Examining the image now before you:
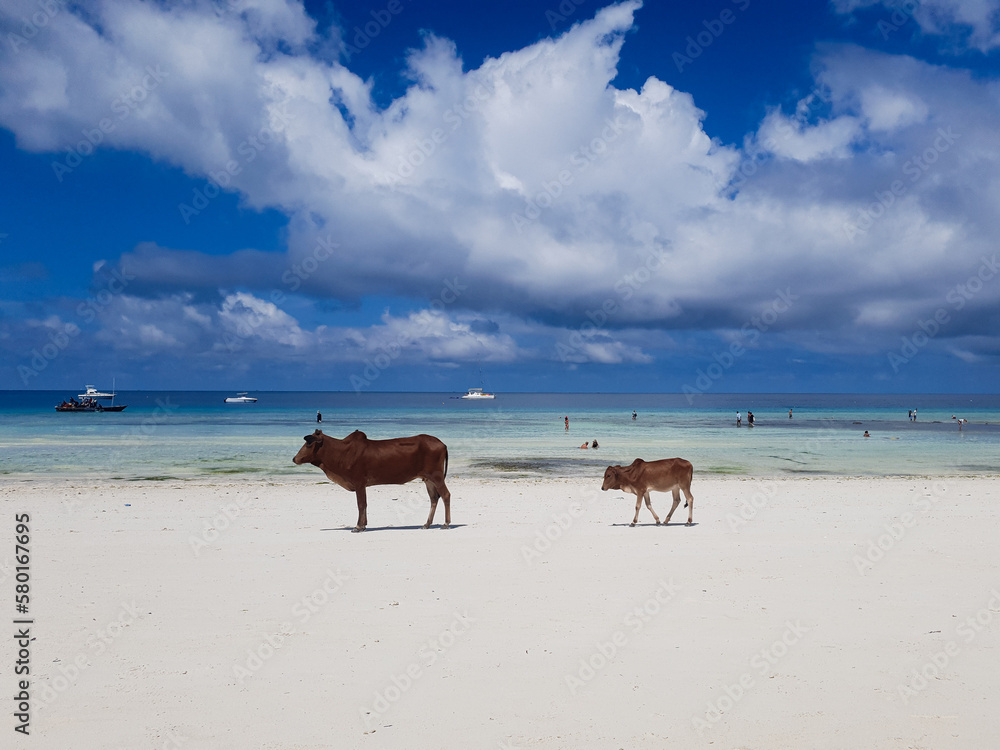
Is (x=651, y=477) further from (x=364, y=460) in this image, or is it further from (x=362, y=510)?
(x=362, y=510)

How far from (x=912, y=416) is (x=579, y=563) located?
99.7 m

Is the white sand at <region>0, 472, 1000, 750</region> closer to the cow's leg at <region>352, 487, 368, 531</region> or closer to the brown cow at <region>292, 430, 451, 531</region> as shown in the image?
the cow's leg at <region>352, 487, 368, 531</region>

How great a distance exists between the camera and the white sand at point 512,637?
5.71m

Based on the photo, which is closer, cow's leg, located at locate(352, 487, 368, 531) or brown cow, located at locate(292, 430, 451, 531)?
brown cow, located at locate(292, 430, 451, 531)

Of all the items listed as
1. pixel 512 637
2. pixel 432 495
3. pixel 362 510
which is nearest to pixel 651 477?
pixel 432 495

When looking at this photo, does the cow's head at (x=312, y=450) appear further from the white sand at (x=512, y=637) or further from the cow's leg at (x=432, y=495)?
the cow's leg at (x=432, y=495)

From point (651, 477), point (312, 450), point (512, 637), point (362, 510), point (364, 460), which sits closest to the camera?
point (512, 637)

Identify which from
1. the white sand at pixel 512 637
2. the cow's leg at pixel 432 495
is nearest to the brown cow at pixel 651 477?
the white sand at pixel 512 637

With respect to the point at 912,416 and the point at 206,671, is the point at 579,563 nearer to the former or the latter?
the point at 206,671

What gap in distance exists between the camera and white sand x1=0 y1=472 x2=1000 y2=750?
225 inches

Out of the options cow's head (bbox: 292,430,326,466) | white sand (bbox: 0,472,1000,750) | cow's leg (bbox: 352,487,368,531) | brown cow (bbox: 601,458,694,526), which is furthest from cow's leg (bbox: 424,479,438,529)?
brown cow (bbox: 601,458,694,526)

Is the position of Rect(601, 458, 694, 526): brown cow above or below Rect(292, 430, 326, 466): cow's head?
below

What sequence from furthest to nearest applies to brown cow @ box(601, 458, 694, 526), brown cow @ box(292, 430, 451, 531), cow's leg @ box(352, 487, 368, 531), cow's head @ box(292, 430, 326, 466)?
brown cow @ box(601, 458, 694, 526) < cow's leg @ box(352, 487, 368, 531) < brown cow @ box(292, 430, 451, 531) < cow's head @ box(292, 430, 326, 466)

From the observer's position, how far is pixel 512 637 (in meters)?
7.66
